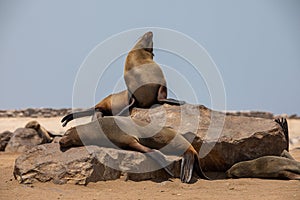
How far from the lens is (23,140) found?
12078 mm

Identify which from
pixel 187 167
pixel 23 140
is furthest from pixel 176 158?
pixel 23 140

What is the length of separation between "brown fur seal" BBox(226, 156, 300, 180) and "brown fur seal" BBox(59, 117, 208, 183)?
1.64ft

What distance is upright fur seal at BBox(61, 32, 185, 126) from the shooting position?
7.79 meters

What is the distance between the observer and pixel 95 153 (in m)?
Result: 5.92

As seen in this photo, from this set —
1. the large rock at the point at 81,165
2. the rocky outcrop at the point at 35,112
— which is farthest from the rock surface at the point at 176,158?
the rocky outcrop at the point at 35,112

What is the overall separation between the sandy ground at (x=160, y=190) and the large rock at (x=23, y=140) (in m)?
5.69

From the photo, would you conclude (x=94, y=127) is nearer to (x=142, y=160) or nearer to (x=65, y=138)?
(x=65, y=138)

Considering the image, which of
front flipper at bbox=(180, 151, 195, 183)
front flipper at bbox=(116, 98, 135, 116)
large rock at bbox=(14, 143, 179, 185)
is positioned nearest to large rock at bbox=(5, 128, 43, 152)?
front flipper at bbox=(116, 98, 135, 116)

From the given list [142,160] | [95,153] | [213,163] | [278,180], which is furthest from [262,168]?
[95,153]

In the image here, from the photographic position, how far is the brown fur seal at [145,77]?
25.6ft

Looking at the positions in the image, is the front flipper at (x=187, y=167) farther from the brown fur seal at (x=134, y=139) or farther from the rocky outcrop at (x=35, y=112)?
the rocky outcrop at (x=35, y=112)

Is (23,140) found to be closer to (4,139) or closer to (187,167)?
(4,139)

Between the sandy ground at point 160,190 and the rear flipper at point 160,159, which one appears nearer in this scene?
the sandy ground at point 160,190

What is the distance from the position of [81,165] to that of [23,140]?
267 inches
